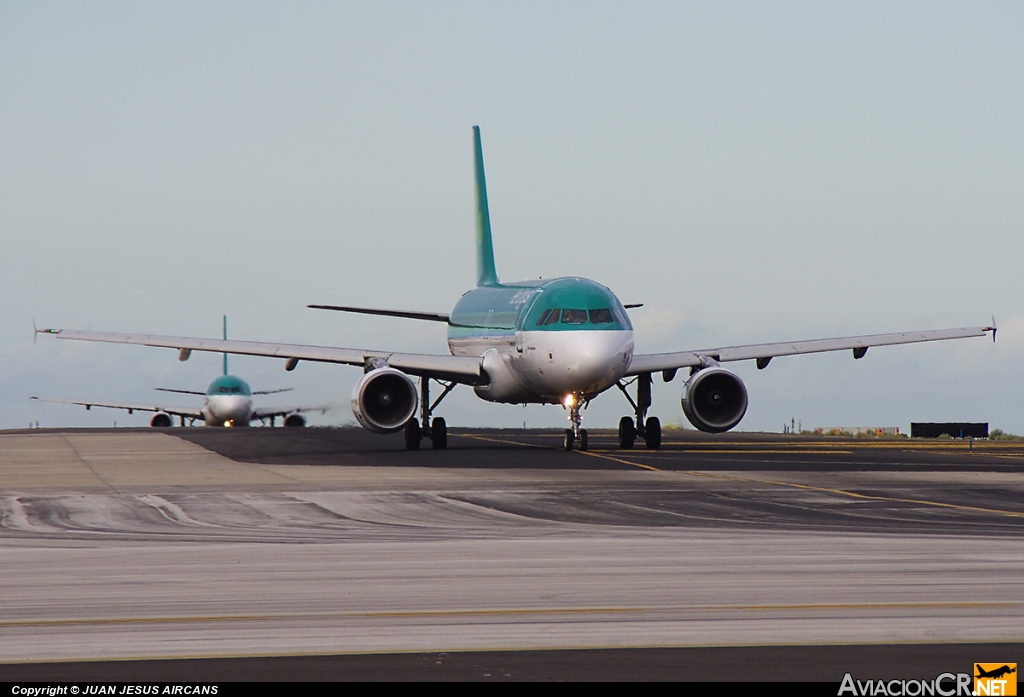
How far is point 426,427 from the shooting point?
124 feet

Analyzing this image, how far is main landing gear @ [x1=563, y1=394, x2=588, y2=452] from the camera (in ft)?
113

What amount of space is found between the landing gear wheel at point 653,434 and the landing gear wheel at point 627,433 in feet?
1.19

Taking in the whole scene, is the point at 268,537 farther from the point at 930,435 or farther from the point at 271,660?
the point at 930,435

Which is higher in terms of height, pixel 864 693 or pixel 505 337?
pixel 505 337

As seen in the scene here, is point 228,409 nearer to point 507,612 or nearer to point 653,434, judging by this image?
point 653,434

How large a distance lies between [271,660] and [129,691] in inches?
41.9

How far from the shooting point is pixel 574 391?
112ft

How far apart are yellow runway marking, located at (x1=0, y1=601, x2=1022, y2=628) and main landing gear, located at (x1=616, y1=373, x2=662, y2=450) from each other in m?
25.9

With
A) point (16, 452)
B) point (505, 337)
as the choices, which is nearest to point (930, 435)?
point (505, 337)

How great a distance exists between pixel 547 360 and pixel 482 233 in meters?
16.6

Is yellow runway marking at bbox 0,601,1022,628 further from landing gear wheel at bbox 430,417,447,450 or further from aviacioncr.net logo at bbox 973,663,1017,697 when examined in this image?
landing gear wheel at bbox 430,417,447,450

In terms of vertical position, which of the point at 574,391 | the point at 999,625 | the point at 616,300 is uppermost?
the point at 616,300

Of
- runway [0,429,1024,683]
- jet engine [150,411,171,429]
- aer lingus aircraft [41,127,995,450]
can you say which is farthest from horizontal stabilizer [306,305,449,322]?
jet engine [150,411,171,429]

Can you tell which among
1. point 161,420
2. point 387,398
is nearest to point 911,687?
point 387,398
